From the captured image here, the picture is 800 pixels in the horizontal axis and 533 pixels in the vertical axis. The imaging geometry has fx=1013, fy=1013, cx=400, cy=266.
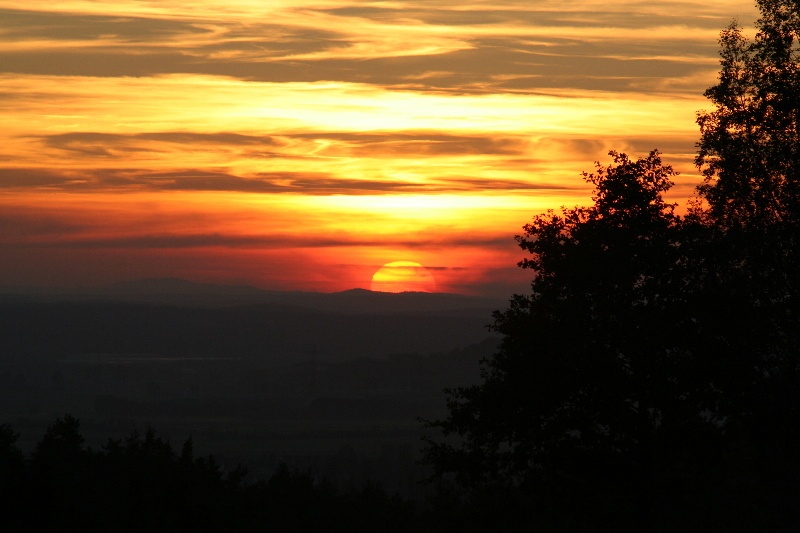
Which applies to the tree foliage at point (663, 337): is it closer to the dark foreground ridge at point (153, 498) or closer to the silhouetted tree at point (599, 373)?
the silhouetted tree at point (599, 373)

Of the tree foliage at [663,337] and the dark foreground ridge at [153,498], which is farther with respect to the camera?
the dark foreground ridge at [153,498]

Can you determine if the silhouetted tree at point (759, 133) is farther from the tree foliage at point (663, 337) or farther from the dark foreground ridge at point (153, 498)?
the dark foreground ridge at point (153, 498)

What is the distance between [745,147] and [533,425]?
9.03m

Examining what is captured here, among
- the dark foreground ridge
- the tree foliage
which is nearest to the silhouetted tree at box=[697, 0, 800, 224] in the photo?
the tree foliage

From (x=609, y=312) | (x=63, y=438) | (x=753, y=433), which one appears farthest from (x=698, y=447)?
(x=63, y=438)

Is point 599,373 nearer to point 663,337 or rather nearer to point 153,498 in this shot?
point 663,337

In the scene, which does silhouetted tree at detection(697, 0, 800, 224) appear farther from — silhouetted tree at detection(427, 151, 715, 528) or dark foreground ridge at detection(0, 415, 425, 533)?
dark foreground ridge at detection(0, 415, 425, 533)

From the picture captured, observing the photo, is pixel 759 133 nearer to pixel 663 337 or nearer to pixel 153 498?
pixel 663 337

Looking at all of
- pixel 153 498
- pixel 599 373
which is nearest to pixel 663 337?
pixel 599 373

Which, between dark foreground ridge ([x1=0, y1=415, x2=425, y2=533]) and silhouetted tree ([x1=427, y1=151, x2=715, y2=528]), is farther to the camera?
dark foreground ridge ([x1=0, y1=415, x2=425, y2=533])

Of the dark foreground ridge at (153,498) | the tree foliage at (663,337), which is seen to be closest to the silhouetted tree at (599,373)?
the tree foliage at (663,337)

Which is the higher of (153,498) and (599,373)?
(599,373)

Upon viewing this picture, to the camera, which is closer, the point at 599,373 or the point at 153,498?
the point at 599,373

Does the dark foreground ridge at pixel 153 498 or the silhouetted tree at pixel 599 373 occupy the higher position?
the silhouetted tree at pixel 599 373
